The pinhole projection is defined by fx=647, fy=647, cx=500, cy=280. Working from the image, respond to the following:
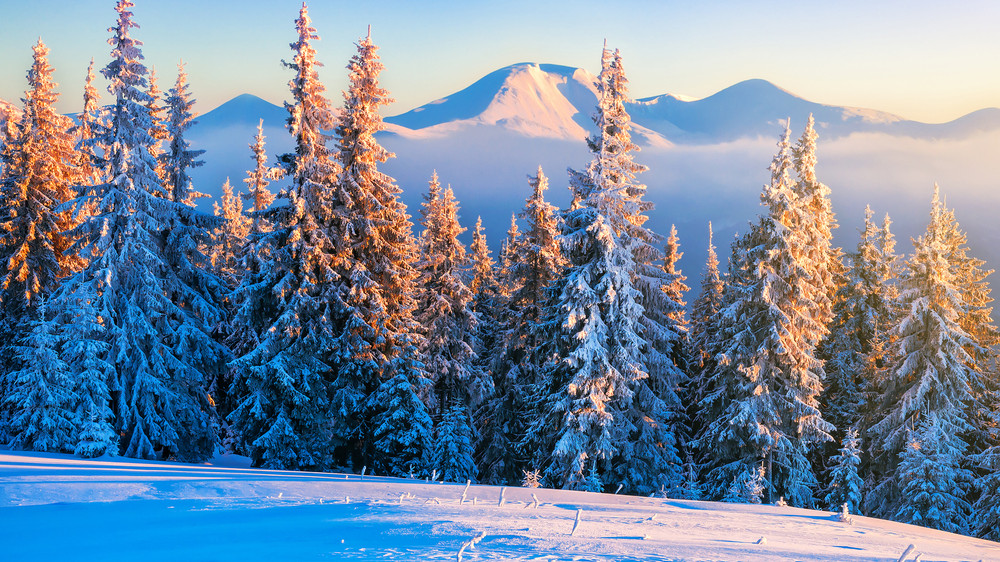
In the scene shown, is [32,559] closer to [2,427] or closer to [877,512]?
[2,427]

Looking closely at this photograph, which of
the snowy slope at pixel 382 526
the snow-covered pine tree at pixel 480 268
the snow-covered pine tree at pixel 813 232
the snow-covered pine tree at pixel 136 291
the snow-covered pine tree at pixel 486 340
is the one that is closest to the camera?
the snowy slope at pixel 382 526

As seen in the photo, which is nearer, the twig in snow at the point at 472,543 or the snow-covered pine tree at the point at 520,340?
the twig in snow at the point at 472,543

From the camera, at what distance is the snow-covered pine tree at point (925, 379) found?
25406 mm

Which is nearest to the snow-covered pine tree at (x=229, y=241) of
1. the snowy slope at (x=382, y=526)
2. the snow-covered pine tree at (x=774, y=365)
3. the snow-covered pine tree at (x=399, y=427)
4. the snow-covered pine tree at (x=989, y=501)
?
the snow-covered pine tree at (x=399, y=427)

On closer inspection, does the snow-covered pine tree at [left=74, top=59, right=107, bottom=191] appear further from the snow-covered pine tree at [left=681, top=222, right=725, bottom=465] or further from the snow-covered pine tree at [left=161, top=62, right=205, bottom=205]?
the snow-covered pine tree at [left=681, top=222, right=725, bottom=465]

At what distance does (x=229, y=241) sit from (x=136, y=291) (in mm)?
18861

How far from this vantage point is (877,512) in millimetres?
26922

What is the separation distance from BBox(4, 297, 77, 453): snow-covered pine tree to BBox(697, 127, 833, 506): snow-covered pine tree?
2264cm

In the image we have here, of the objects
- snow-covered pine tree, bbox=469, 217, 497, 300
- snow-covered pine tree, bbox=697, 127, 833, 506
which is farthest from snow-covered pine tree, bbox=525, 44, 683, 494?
snow-covered pine tree, bbox=469, 217, 497, 300

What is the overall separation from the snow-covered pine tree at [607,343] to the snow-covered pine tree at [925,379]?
8.77m

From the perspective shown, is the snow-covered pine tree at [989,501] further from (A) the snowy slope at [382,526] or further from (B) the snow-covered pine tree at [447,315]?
(B) the snow-covered pine tree at [447,315]

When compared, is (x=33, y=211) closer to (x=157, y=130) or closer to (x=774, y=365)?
(x=157, y=130)

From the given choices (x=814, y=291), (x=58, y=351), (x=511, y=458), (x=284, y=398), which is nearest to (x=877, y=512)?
(x=814, y=291)

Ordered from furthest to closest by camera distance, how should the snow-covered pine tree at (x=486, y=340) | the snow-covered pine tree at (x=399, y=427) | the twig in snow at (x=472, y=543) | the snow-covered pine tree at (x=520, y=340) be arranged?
1. the snow-covered pine tree at (x=486, y=340)
2. the snow-covered pine tree at (x=520, y=340)
3. the snow-covered pine tree at (x=399, y=427)
4. the twig in snow at (x=472, y=543)
